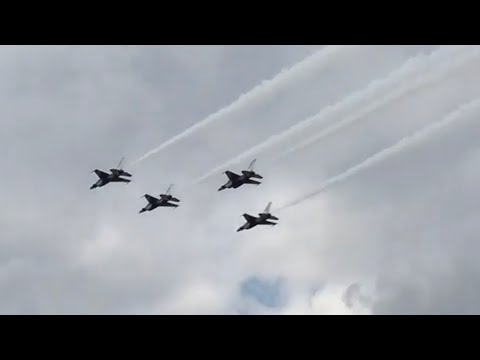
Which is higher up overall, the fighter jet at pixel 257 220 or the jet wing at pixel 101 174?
the jet wing at pixel 101 174

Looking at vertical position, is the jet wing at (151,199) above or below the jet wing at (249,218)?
above

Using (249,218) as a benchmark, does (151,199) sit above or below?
above

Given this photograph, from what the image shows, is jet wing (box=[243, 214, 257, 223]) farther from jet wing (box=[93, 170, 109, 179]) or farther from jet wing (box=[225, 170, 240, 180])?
jet wing (box=[93, 170, 109, 179])

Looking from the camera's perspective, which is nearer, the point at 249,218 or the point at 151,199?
the point at 249,218

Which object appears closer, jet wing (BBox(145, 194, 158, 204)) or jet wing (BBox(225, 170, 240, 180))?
jet wing (BBox(225, 170, 240, 180))

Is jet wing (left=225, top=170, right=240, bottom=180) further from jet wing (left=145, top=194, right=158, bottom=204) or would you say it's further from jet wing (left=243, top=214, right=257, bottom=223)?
jet wing (left=145, top=194, right=158, bottom=204)

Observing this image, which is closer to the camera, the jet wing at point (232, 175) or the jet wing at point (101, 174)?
the jet wing at point (232, 175)

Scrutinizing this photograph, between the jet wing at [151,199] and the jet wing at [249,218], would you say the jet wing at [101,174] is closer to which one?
the jet wing at [151,199]

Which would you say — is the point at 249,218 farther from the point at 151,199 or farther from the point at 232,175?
the point at 151,199

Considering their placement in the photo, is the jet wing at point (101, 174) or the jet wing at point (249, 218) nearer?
the jet wing at point (249, 218)

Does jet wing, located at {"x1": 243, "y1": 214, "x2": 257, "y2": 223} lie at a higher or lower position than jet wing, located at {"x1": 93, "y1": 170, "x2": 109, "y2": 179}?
lower
